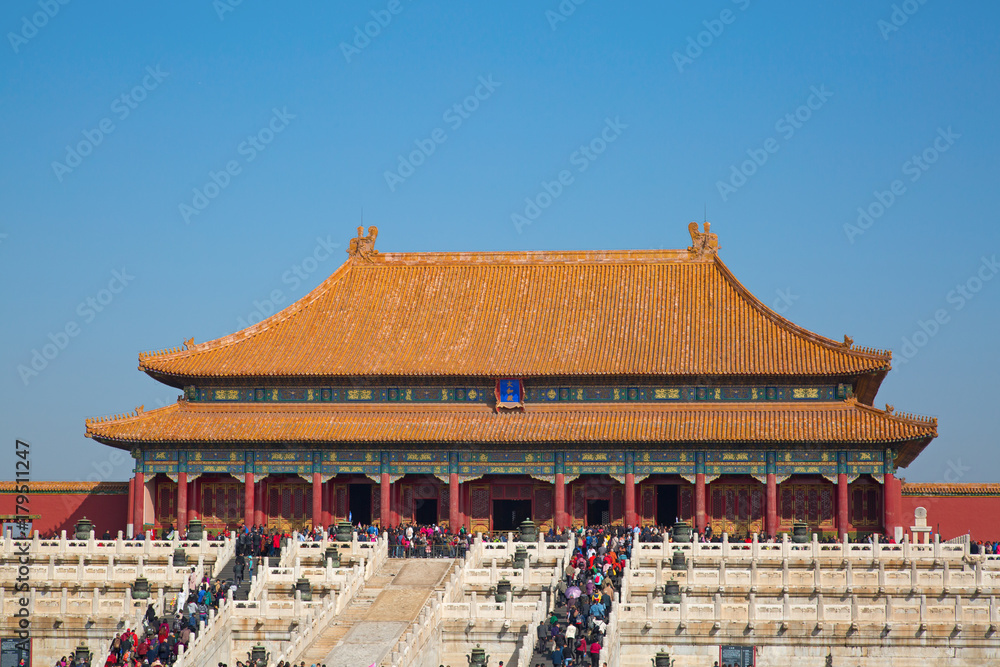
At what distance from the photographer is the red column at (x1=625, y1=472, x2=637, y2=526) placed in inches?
2562

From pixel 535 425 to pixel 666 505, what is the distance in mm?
5935

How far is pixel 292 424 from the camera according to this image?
68.9 m

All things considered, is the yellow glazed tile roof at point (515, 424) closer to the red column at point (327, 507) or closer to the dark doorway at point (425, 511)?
the red column at point (327, 507)

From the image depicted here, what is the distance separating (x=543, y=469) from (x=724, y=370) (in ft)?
26.2

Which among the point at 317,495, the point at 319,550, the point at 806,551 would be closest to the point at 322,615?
the point at 319,550

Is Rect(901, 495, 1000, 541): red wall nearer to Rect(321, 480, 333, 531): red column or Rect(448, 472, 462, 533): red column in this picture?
Rect(448, 472, 462, 533): red column

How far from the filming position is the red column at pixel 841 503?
212 feet

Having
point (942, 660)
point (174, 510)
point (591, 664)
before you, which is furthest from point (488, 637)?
point (174, 510)

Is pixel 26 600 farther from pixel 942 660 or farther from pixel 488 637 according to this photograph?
pixel 942 660

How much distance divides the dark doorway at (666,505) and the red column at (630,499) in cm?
202

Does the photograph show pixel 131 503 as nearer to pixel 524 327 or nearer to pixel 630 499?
pixel 524 327

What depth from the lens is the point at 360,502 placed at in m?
69.1

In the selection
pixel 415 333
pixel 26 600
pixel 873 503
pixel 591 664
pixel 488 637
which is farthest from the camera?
pixel 415 333

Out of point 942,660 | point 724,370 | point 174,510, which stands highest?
point 724,370
